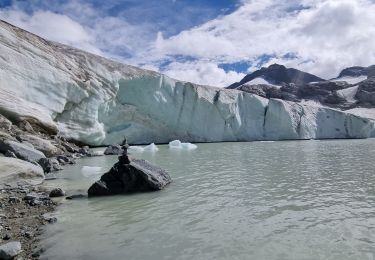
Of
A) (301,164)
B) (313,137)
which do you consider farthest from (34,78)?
(313,137)

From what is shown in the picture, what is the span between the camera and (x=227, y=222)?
25.2 feet

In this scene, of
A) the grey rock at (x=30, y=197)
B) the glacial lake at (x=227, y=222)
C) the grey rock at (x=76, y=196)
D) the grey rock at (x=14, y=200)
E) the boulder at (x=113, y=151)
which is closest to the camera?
the glacial lake at (x=227, y=222)

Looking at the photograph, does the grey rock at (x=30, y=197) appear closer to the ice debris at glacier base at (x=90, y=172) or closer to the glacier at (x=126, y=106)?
the ice debris at glacier base at (x=90, y=172)

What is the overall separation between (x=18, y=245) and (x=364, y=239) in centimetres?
557

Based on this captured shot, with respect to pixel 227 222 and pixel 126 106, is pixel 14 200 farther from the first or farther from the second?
pixel 126 106

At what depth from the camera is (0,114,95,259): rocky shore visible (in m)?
6.73

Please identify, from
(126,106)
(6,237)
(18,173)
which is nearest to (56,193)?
(18,173)

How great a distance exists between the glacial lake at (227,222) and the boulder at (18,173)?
1.99 feet

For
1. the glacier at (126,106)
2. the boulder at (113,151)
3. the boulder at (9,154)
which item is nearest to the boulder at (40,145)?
the glacier at (126,106)

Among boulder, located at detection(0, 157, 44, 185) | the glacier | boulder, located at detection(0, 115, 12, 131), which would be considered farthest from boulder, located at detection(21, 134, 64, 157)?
boulder, located at detection(0, 157, 44, 185)

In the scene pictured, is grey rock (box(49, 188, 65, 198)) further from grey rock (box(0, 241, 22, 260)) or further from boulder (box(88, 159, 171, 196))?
grey rock (box(0, 241, 22, 260))

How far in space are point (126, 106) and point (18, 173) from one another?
70.1 ft

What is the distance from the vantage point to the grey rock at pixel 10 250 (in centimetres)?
592

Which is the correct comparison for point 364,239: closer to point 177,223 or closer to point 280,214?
point 280,214
